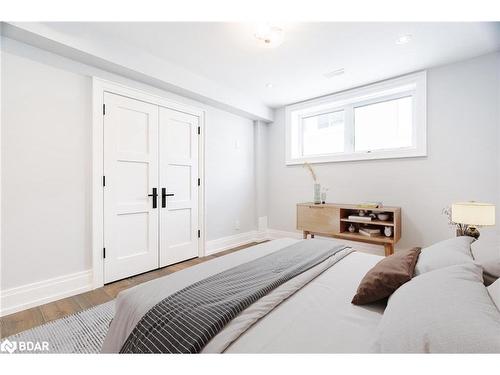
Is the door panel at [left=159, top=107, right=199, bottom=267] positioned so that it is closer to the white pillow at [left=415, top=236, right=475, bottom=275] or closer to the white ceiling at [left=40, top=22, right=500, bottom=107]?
the white ceiling at [left=40, top=22, right=500, bottom=107]

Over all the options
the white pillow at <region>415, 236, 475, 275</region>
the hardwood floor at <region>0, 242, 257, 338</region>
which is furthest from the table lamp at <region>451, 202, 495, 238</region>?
the hardwood floor at <region>0, 242, 257, 338</region>

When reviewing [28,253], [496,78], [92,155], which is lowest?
[28,253]

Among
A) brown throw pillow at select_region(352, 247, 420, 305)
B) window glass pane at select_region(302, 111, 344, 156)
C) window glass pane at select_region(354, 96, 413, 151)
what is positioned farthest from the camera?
window glass pane at select_region(302, 111, 344, 156)

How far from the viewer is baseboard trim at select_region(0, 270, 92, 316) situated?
1.89 meters

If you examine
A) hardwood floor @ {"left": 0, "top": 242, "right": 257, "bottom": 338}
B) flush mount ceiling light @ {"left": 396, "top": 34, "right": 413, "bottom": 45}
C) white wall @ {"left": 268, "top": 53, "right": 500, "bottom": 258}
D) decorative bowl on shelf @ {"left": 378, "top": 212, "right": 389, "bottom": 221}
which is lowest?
hardwood floor @ {"left": 0, "top": 242, "right": 257, "bottom": 338}

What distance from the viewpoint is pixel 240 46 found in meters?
2.36

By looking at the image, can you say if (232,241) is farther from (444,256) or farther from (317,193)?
(444,256)

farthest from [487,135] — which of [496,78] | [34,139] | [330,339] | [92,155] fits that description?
[34,139]

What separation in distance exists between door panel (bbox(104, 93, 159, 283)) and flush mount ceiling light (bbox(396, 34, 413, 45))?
8.74 feet

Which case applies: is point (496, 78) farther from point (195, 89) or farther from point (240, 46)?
point (195, 89)

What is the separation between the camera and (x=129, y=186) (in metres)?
2.63

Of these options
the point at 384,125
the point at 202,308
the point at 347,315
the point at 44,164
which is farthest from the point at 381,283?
the point at 384,125

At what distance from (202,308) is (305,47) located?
2.51m

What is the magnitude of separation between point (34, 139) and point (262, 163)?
10.3ft
